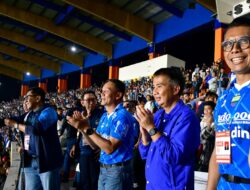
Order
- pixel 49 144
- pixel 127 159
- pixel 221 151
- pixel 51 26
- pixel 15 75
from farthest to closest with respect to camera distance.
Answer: pixel 15 75 → pixel 51 26 → pixel 49 144 → pixel 127 159 → pixel 221 151

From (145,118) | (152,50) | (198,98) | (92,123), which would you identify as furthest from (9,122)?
(152,50)

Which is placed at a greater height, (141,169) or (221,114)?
(221,114)

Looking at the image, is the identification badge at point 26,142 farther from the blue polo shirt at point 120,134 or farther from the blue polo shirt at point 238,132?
the blue polo shirt at point 238,132

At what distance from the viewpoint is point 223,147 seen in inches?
61.7

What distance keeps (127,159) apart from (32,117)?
52.3 inches

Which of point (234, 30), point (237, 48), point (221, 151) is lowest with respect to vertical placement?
point (221, 151)

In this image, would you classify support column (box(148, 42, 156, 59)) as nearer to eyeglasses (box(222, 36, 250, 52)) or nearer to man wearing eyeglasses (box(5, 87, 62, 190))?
man wearing eyeglasses (box(5, 87, 62, 190))

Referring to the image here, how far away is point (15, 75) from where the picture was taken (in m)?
34.6

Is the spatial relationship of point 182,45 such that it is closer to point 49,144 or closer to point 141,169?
point 141,169

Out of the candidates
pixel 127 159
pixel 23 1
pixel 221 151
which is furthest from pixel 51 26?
pixel 221 151

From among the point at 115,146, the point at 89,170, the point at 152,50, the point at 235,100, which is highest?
the point at 152,50

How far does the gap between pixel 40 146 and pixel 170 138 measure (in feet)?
6.20

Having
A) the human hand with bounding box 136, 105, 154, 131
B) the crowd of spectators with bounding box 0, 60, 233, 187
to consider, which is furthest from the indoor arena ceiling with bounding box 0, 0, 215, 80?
the human hand with bounding box 136, 105, 154, 131

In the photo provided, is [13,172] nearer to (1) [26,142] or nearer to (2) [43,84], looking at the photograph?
(1) [26,142]
